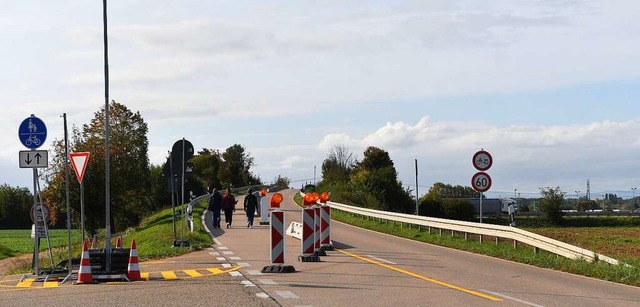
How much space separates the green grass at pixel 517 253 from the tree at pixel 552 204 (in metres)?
44.6

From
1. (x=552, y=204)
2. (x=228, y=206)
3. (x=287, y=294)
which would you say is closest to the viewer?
(x=287, y=294)

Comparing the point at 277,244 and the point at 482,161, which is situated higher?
the point at 482,161

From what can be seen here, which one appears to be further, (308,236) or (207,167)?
(207,167)

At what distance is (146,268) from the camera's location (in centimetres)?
2041

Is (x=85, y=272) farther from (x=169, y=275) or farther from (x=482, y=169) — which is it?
(x=482, y=169)

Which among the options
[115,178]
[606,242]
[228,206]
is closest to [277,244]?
[228,206]

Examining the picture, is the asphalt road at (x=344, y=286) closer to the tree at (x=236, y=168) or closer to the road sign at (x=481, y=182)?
the road sign at (x=481, y=182)

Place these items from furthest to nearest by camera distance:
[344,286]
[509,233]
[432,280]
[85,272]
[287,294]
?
[509,233], [85,272], [432,280], [344,286], [287,294]

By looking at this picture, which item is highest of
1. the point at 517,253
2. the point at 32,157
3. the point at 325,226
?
the point at 32,157

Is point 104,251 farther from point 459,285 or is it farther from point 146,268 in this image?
point 459,285

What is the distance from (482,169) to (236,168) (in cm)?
9798

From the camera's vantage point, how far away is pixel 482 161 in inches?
1025

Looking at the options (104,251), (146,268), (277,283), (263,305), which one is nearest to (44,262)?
(146,268)

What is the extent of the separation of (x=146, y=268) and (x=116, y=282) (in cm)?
352
